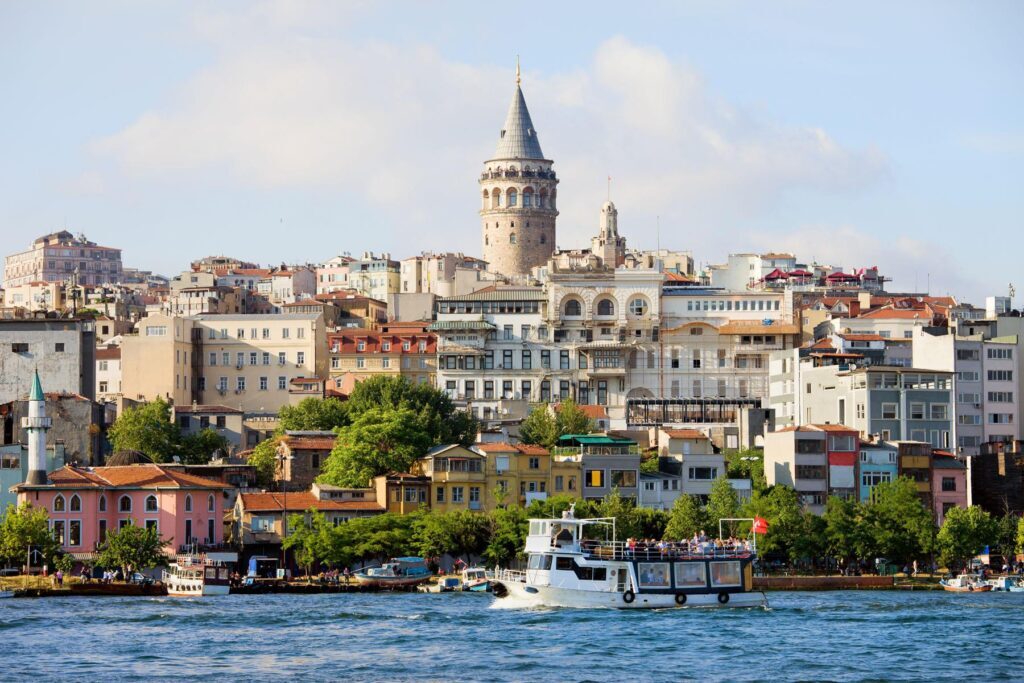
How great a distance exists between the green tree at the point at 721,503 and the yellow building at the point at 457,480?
9.71 metres

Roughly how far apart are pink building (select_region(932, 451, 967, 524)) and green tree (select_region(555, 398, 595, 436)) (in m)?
18.6

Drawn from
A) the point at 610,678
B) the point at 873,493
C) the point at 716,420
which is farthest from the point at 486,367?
the point at 610,678

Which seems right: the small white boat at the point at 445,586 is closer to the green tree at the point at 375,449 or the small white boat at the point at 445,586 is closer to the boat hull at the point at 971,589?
the green tree at the point at 375,449

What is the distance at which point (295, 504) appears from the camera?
94.0 m

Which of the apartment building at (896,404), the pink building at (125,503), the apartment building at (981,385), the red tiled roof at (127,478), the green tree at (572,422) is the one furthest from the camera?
the green tree at (572,422)

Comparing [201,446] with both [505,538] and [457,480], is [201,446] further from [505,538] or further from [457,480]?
[505,538]

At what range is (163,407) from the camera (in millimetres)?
112375

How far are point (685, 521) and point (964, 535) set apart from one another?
1208 centimetres

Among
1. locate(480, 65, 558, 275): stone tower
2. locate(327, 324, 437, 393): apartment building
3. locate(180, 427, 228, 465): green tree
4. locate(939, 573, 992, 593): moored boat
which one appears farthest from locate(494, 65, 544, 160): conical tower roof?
locate(939, 573, 992, 593): moored boat

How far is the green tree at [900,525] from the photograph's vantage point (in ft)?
302

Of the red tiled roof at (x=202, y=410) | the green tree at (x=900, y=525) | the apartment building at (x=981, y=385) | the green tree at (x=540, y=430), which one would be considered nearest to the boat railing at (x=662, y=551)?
the green tree at (x=900, y=525)

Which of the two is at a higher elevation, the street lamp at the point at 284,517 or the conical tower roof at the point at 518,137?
the conical tower roof at the point at 518,137

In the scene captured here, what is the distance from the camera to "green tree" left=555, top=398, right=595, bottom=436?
110 m

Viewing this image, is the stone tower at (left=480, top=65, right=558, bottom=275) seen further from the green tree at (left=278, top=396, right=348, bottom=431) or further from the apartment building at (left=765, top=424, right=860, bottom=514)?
the apartment building at (left=765, top=424, right=860, bottom=514)
